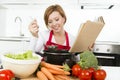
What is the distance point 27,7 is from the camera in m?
3.18

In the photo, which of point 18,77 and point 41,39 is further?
point 41,39

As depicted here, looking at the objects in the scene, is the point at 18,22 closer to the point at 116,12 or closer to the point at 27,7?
the point at 27,7

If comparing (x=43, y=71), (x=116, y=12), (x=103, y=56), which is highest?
(x=116, y=12)

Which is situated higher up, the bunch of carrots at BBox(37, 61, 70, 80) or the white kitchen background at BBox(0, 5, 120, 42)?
the white kitchen background at BBox(0, 5, 120, 42)

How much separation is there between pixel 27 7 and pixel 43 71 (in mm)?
2356

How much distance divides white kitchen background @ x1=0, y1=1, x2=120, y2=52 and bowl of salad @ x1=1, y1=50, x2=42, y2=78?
2023 millimetres

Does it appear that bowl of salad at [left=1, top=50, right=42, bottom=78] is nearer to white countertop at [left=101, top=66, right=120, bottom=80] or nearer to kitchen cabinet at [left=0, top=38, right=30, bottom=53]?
white countertop at [left=101, top=66, right=120, bottom=80]

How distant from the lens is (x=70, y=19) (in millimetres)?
3135

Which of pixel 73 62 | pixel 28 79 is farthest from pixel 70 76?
pixel 28 79

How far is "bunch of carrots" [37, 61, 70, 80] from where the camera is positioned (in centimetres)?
92

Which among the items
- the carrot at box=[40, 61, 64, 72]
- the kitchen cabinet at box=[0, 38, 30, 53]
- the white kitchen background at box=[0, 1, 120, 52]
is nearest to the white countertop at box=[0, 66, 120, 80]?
the carrot at box=[40, 61, 64, 72]

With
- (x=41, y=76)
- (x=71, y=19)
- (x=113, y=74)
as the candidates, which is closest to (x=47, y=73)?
(x=41, y=76)

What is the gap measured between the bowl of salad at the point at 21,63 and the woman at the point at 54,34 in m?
0.56

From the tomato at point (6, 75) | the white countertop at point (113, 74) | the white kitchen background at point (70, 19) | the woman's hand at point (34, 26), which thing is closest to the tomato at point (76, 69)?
the white countertop at point (113, 74)
